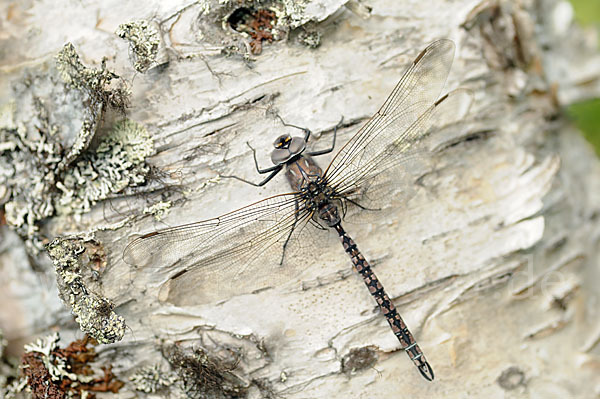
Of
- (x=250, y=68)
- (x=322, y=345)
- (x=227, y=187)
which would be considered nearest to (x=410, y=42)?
(x=250, y=68)

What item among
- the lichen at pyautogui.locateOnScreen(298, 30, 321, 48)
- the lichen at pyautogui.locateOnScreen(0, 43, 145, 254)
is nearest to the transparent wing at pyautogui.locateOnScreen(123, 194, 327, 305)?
the lichen at pyautogui.locateOnScreen(0, 43, 145, 254)

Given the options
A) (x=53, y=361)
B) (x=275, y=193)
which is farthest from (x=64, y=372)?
(x=275, y=193)

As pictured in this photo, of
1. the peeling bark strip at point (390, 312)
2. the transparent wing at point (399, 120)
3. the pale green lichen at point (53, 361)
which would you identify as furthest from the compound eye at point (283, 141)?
the pale green lichen at point (53, 361)

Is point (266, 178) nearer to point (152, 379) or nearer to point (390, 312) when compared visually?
point (390, 312)

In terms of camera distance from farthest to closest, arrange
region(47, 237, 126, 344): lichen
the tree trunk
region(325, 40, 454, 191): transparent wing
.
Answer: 1. region(325, 40, 454, 191): transparent wing
2. the tree trunk
3. region(47, 237, 126, 344): lichen

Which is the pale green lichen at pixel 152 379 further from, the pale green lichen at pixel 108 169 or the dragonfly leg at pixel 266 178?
the dragonfly leg at pixel 266 178

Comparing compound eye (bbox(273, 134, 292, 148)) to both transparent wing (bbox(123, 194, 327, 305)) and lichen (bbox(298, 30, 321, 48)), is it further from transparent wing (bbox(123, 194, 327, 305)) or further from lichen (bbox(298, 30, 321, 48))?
lichen (bbox(298, 30, 321, 48))

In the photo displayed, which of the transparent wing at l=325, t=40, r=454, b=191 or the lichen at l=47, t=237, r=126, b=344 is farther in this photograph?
the transparent wing at l=325, t=40, r=454, b=191

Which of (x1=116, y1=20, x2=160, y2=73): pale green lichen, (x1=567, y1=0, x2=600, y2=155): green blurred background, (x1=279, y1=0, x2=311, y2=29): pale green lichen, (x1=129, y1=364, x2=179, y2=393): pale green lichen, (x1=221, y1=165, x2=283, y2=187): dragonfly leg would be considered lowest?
(x1=567, y1=0, x2=600, y2=155): green blurred background
